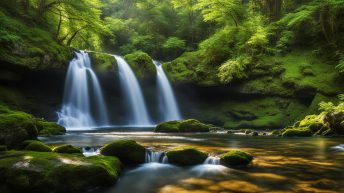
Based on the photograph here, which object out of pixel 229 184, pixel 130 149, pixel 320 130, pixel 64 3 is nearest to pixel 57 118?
pixel 64 3

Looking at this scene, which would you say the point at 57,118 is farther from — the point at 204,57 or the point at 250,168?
the point at 250,168

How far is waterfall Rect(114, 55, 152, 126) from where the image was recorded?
26936mm

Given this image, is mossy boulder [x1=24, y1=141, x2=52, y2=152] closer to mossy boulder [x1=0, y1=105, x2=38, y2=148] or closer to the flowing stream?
mossy boulder [x1=0, y1=105, x2=38, y2=148]

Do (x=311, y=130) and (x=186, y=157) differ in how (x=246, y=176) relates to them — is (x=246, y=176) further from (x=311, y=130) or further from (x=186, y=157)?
(x=311, y=130)

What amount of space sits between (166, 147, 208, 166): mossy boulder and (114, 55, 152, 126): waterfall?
17569 mm

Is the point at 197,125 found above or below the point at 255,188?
above

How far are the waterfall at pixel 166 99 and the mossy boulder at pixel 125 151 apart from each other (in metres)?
18.6

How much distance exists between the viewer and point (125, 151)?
9523 mm

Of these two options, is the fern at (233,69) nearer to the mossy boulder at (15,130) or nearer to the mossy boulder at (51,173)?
the mossy boulder at (15,130)

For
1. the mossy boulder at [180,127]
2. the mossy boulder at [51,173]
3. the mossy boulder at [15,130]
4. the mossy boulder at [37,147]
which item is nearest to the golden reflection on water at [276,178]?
the mossy boulder at [51,173]

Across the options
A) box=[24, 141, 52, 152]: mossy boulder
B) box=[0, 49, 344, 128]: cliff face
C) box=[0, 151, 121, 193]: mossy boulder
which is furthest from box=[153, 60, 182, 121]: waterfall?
box=[0, 151, 121, 193]: mossy boulder

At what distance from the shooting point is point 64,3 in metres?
23.0

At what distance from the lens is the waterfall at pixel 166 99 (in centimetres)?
2820

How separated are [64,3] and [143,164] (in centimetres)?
1703
